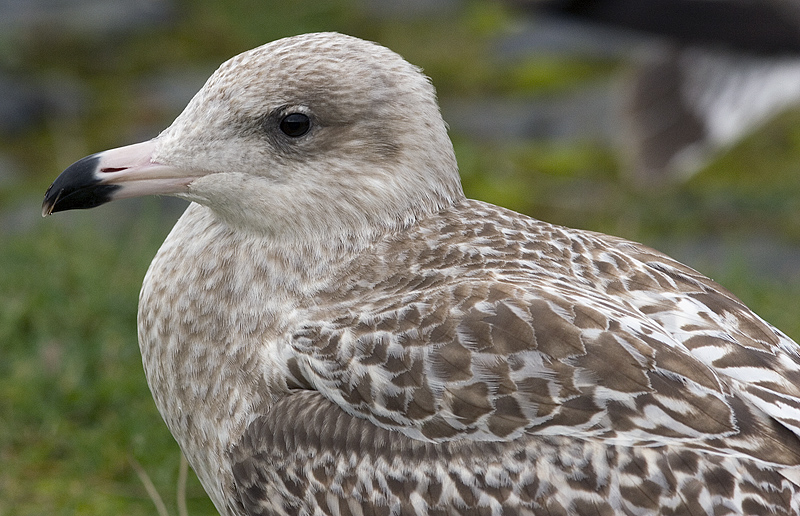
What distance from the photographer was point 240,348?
11.3 ft

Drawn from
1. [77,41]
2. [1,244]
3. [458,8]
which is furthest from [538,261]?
[458,8]

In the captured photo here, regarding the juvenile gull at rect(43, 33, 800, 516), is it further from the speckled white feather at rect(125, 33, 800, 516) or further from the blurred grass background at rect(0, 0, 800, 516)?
the blurred grass background at rect(0, 0, 800, 516)

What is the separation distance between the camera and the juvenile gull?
9.86ft

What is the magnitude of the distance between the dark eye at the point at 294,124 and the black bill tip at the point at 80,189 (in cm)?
50

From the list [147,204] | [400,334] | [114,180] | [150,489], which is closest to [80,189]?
[114,180]

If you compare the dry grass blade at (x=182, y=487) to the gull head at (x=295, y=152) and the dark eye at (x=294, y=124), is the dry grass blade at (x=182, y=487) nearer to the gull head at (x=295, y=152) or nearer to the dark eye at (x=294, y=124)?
the gull head at (x=295, y=152)

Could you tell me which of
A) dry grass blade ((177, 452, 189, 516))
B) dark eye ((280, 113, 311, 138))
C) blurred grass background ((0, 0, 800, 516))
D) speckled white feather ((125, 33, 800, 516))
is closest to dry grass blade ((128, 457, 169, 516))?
dry grass blade ((177, 452, 189, 516))

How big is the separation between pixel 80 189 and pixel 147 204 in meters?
4.36

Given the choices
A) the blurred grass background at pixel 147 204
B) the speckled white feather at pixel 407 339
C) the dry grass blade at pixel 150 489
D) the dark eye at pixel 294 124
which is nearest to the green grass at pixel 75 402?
the blurred grass background at pixel 147 204

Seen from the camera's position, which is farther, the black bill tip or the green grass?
the green grass

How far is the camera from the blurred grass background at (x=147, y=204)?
188 inches

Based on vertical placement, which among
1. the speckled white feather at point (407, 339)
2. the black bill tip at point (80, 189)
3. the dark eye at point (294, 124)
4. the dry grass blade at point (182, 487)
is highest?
the dark eye at point (294, 124)

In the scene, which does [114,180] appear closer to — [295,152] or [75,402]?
[295,152]

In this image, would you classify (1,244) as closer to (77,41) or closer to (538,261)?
(538,261)
